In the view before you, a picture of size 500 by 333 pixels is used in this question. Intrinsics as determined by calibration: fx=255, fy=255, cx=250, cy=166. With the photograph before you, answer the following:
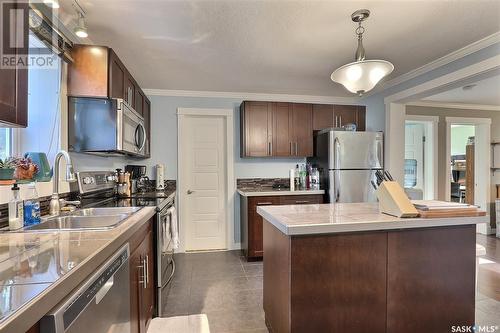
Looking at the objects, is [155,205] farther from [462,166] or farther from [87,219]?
[462,166]

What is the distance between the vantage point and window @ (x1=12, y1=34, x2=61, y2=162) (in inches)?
68.1

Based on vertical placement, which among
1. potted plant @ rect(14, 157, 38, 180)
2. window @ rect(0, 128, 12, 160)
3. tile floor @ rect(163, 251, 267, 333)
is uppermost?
window @ rect(0, 128, 12, 160)

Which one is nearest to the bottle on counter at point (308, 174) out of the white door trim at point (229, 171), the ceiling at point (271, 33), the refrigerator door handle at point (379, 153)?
the refrigerator door handle at point (379, 153)

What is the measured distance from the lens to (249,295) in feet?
8.07

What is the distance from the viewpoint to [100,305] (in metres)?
0.96

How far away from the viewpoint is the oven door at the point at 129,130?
2.10 metres

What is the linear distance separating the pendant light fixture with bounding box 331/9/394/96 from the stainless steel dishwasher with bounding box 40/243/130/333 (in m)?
1.79

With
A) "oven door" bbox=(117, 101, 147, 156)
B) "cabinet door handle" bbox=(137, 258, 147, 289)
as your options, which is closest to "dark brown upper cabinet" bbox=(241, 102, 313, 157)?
"oven door" bbox=(117, 101, 147, 156)

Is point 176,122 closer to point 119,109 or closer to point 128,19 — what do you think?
point 119,109

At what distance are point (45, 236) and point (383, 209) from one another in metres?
1.88

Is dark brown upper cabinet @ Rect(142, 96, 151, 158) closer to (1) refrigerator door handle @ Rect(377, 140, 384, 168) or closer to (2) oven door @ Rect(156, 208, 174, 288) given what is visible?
(2) oven door @ Rect(156, 208, 174, 288)

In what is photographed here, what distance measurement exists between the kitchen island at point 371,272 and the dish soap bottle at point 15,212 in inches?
53.6

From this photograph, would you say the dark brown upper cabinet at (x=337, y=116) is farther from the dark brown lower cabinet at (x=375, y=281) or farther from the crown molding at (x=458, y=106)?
the dark brown lower cabinet at (x=375, y=281)

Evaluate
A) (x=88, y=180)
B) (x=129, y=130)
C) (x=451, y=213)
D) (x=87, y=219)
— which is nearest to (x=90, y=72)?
Answer: (x=129, y=130)
